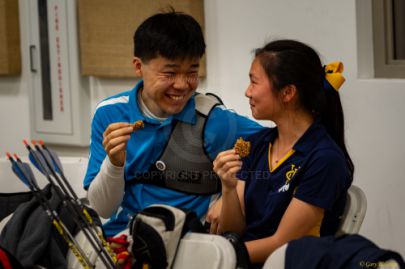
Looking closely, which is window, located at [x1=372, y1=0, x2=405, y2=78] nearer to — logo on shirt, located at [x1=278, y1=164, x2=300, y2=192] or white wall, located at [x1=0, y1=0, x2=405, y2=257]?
white wall, located at [x1=0, y1=0, x2=405, y2=257]

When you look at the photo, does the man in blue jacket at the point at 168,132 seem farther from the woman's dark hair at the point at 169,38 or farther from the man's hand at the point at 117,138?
the man's hand at the point at 117,138

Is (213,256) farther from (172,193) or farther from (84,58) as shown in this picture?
(84,58)

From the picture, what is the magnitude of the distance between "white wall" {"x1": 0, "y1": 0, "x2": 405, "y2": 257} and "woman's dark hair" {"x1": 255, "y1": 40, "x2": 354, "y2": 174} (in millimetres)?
686

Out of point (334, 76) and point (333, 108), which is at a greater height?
point (334, 76)

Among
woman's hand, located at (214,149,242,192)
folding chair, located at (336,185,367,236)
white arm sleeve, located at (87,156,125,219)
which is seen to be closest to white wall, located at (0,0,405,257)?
folding chair, located at (336,185,367,236)

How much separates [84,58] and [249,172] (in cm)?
208

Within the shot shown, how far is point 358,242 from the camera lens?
5.32 ft

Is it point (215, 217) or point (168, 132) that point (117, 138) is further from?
point (215, 217)

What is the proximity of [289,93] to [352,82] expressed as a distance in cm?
87

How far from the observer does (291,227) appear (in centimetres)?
218

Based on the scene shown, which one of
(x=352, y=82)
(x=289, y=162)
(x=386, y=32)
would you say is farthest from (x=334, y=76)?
(x=386, y=32)

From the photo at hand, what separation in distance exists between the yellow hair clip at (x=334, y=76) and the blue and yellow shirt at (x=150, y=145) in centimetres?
36

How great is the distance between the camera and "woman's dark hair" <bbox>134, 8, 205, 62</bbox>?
246 cm

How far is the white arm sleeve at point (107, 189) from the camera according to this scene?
2387mm
